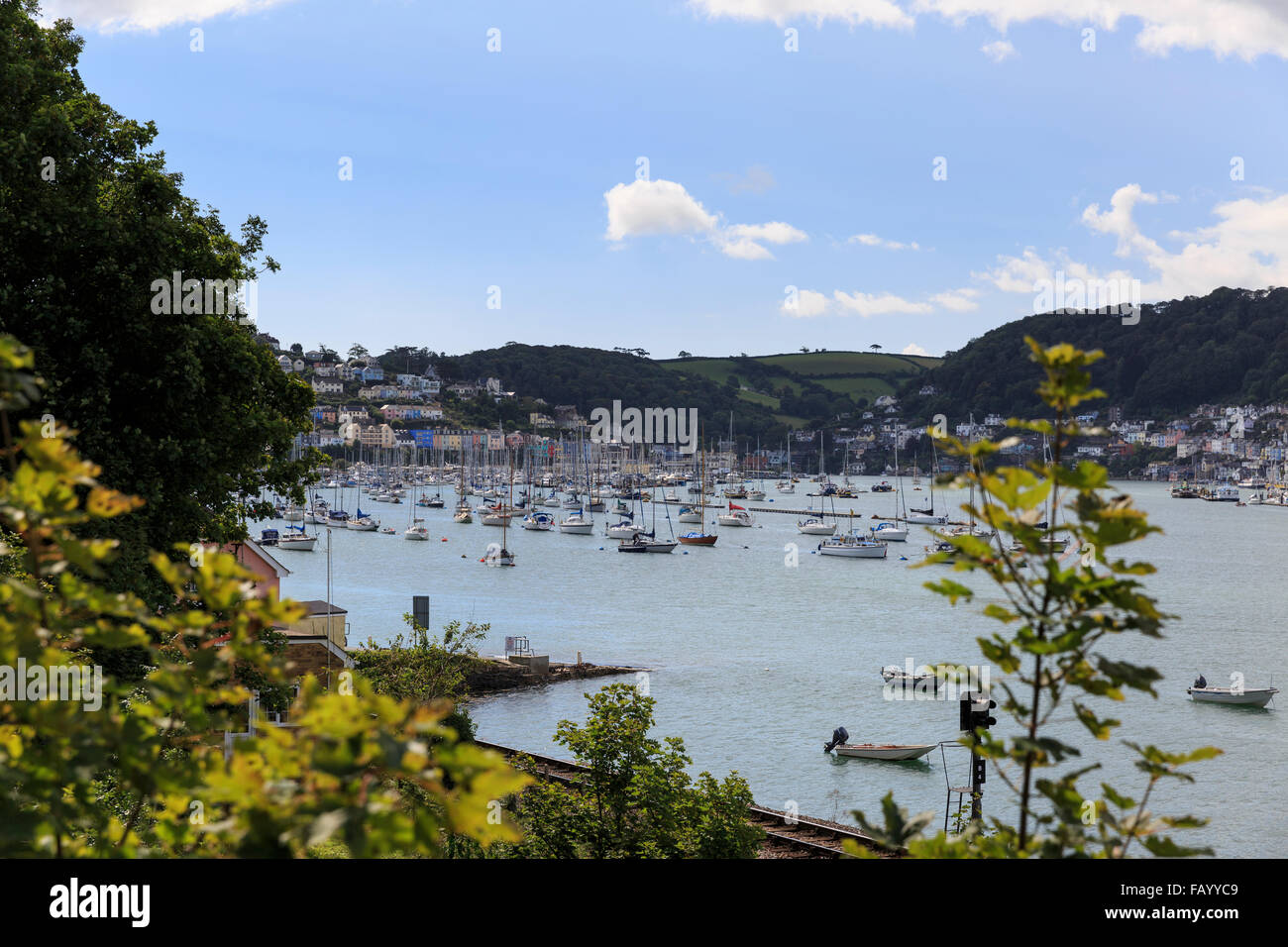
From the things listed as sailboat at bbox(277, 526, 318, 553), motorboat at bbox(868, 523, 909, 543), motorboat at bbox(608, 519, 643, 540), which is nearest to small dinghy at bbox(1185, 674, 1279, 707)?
motorboat at bbox(868, 523, 909, 543)

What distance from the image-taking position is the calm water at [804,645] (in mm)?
33031

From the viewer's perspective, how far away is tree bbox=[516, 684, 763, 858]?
13.7 metres

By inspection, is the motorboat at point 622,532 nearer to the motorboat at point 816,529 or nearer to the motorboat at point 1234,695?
the motorboat at point 816,529

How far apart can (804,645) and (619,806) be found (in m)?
42.5

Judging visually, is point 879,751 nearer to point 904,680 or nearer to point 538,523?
point 904,680

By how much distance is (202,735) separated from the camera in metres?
3.03

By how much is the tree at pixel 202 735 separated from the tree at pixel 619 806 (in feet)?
36.7

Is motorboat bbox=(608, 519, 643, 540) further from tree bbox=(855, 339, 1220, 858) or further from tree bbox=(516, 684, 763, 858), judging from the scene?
tree bbox=(855, 339, 1220, 858)

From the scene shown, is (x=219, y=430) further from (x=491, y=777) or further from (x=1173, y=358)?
(x=1173, y=358)

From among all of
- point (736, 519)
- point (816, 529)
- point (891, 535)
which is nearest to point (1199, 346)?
point (736, 519)

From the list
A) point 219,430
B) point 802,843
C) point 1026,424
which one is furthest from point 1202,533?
point 1026,424

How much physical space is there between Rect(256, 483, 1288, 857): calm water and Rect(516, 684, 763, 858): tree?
3.49 meters

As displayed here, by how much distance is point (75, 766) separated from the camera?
240 cm

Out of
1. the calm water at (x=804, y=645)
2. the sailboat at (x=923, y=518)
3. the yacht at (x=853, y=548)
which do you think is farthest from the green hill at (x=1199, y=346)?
the yacht at (x=853, y=548)
